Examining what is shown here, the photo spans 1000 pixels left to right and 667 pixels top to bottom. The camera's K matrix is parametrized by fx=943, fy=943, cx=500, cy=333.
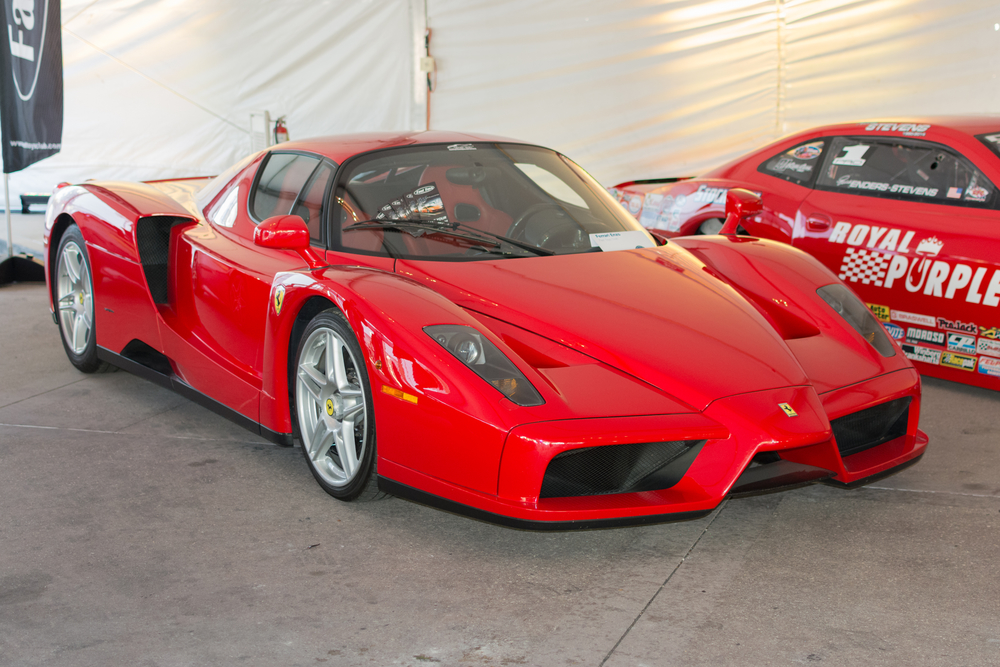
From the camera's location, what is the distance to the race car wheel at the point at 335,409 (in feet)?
8.98

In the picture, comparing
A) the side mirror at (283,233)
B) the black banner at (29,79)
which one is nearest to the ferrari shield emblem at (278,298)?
the side mirror at (283,233)

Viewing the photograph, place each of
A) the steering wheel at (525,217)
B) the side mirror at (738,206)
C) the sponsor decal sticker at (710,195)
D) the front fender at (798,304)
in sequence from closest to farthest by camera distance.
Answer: the front fender at (798,304)
the steering wheel at (525,217)
the side mirror at (738,206)
the sponsor decal sticker at (710,195)

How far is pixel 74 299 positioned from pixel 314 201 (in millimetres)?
1656

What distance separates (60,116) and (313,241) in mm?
4305

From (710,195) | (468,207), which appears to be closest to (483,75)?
(710,195)

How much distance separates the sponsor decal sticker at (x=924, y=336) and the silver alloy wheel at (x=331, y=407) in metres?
2.66

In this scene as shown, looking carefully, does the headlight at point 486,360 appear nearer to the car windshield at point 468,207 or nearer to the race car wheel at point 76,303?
the car windshield at point 468,207

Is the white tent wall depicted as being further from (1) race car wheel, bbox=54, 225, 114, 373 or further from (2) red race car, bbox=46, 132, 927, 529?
(1) race car wheel, bbox=54, 225, 114, 373

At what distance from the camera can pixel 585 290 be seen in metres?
2.99

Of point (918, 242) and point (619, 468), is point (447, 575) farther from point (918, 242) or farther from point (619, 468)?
point (918, 242)

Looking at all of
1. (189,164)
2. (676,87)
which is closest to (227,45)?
(189,164)

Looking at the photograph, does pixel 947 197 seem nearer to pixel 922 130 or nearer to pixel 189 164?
pixel 922 130

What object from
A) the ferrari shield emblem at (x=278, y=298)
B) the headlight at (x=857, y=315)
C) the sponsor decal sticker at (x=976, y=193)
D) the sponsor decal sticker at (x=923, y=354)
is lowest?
the sponsor decal sticker at (x=923, y=354)

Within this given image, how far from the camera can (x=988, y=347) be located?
397 cm
